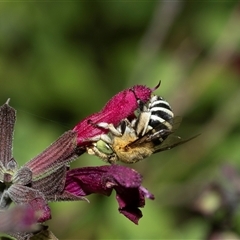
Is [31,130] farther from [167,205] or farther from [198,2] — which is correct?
[198,2]

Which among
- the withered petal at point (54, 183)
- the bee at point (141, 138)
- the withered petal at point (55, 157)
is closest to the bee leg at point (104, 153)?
the bee at point (141, 138)

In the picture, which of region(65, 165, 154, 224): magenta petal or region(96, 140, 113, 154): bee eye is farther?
region(96, 140, 113, 154): bee eye

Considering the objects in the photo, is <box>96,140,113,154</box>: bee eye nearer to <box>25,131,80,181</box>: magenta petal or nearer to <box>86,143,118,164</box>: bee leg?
<box>86,143,118,164</box>: bee leg

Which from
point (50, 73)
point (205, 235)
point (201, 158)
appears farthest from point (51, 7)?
point (205, 235)

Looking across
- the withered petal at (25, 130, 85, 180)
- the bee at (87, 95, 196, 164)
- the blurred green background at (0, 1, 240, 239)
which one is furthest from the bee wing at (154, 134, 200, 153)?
the blurred green background at (0, 1, 240, 239)

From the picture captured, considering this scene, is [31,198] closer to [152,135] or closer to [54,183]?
[54,183]

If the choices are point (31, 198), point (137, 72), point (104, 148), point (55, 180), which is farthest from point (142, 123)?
point (137, 72)
